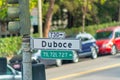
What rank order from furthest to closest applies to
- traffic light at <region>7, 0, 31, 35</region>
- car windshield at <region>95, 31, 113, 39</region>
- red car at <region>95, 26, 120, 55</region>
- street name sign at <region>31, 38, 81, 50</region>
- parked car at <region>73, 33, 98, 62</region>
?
car windshield at <region>95, 31, 113, 39</region> → red car at <region>95, 26, 120, 55</region> → parked car at <region>73, 33, 98, 62</region> → street name sign at <region>31, 38, 81, 50</region> → traffic light at <region>7, 0, 31, 35</region>

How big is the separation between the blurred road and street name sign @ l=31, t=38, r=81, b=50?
10480 mm

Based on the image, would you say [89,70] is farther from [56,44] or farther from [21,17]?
[21,17]

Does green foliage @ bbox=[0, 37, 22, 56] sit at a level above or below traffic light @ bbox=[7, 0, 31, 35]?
below

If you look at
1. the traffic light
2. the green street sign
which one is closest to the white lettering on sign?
the green street sign

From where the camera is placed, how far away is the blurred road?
19.6 metres

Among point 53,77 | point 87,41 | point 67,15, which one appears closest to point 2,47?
point 87,41

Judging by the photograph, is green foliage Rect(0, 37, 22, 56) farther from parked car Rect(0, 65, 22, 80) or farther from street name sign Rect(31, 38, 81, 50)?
street name sign Rect(31, 38, 81, 50)

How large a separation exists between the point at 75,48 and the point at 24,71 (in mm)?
1003

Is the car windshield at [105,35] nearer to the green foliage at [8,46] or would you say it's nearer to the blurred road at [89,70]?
the blurred road at [89,70]

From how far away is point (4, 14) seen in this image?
98.9 feet

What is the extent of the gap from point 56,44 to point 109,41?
70.4ft

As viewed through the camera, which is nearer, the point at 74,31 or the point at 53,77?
the point at 53,77

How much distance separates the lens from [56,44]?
28.1 feet

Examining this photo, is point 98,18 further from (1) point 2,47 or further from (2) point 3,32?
(1) point 2,47
